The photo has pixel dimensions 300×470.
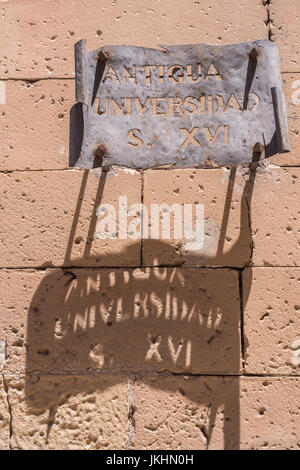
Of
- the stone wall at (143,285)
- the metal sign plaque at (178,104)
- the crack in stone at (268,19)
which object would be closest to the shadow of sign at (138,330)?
the stone wall at (143,285)

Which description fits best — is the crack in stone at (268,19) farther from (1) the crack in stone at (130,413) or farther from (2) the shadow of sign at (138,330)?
(1) the crack in stone at (130,413)

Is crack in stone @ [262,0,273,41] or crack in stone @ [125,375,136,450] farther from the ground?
crack in stone @ [262,0,273,41]

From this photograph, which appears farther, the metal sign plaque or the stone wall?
the stone wall

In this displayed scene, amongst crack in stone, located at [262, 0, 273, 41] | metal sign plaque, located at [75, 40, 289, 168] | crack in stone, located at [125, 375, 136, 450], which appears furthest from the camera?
crack in stone, located at [262, 0, 273, 41]

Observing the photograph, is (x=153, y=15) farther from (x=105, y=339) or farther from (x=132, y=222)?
(x=105, y=339)

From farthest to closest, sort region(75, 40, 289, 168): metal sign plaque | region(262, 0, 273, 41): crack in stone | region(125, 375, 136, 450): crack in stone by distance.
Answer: region(262, 0, 273, 41): crack in stone → region(125, 375, 136, 450): crack in stone → region(75, 40, 289, 168): metal sign plaque

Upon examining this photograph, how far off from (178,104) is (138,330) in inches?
45.4

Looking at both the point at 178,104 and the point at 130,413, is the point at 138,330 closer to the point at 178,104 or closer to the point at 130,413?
the point at 130,413

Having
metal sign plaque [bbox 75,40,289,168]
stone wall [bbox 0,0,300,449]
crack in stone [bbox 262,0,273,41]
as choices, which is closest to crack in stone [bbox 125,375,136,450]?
stone wall [bbox 0,0,300,449]

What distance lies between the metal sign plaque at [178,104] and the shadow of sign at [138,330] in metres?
0.54

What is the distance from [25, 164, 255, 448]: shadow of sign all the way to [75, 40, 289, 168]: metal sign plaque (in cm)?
54

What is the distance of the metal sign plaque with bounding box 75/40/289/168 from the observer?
2.45 metres

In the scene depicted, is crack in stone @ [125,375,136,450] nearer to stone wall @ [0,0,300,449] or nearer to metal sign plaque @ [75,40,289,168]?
stone wall @ [0,0,300,449]

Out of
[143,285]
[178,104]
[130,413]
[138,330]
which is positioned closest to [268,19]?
[178,104]
